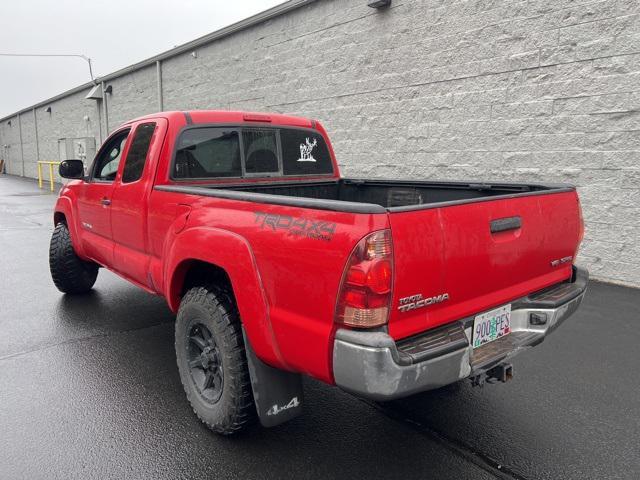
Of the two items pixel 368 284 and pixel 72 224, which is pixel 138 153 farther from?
pixel 368 284

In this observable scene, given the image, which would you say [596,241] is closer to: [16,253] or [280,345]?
[280,345]

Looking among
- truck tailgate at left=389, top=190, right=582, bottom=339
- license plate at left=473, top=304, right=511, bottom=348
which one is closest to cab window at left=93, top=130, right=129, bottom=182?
truck tailgate at left=389, top=190, right=582, bottom=339

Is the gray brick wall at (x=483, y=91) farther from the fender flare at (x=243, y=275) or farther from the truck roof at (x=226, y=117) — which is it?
the fender flare at (x=243, y=275)

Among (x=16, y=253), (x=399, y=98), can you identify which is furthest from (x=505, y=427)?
(x=16, y=253)

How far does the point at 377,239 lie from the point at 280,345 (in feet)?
2.32

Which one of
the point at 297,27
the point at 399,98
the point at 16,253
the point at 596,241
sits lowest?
the point at 16,253

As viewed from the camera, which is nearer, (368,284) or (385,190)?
(368,284)

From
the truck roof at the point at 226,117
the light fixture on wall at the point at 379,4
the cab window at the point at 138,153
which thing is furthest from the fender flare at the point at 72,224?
the light fixture on wall at the point at 379,4

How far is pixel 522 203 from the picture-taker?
100 inches

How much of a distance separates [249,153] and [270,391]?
2.10 meters

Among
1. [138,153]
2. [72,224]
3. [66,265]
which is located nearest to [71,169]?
[72,224]

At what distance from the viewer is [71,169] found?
464 centimetres

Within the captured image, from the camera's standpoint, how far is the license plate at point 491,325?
2.39 m

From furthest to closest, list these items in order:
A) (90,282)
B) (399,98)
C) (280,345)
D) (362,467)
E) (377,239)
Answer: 1. (399,98)
2. (90,282)
3. (362,467)
4. (280,345)
5. (377,239)
